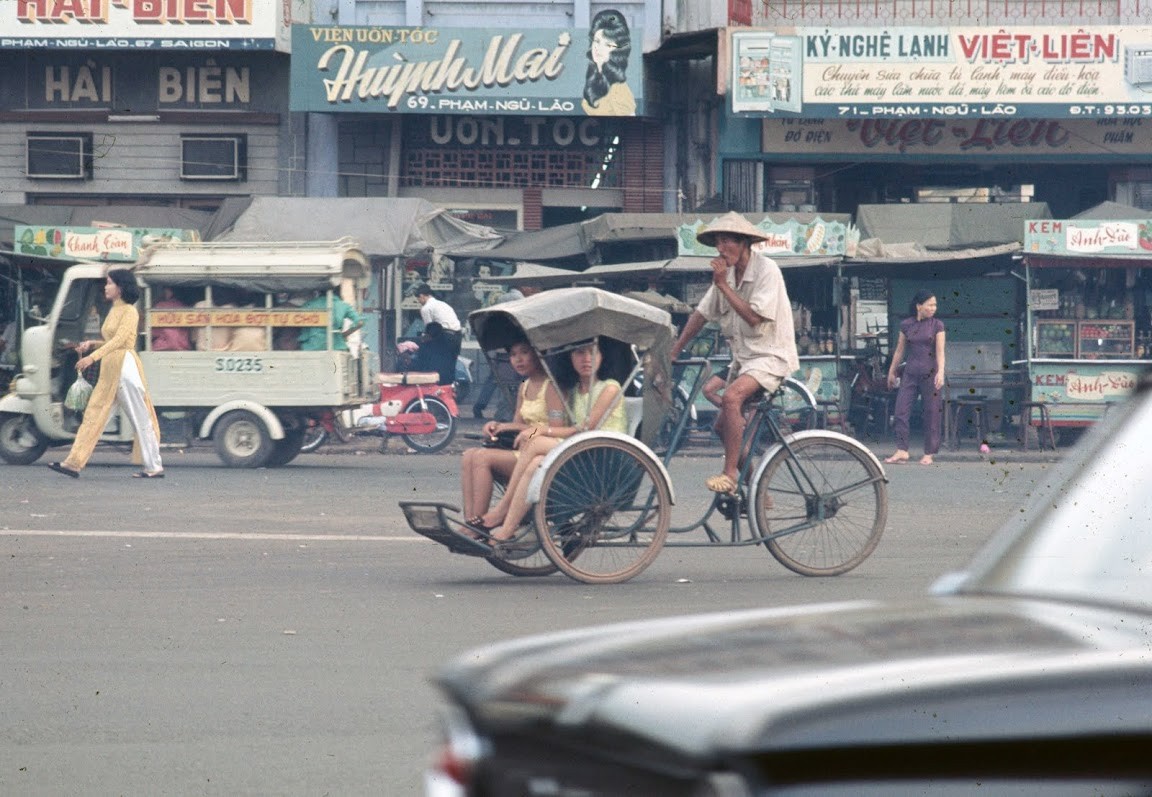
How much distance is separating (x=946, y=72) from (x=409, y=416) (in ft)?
31.4

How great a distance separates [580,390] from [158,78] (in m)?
19.4

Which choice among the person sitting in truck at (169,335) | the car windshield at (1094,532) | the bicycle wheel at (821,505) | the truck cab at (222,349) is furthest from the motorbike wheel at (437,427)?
the car windshield at (1094,532)

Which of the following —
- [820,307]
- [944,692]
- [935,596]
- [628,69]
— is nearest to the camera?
[944,692]

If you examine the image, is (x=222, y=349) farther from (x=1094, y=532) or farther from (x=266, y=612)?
(x=1094, y=532)

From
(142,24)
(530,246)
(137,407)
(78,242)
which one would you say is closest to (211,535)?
(137,407)

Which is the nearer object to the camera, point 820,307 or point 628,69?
→ point 820,307

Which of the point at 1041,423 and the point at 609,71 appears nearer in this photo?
the point at 1041,423

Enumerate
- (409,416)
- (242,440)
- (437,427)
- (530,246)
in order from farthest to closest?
(530,246) → (437,427) → (409,416) → (242,440)

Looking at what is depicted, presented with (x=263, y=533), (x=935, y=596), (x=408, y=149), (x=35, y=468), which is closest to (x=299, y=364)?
(x=35, y=468)

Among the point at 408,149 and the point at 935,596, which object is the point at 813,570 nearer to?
the point at 935,596

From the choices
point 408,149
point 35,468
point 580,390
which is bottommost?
point 35,468

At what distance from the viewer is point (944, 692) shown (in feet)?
7.38

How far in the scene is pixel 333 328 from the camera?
18.2 metres

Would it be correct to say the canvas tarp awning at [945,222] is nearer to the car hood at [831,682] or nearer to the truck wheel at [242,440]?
the truck wheel at [242,440]
